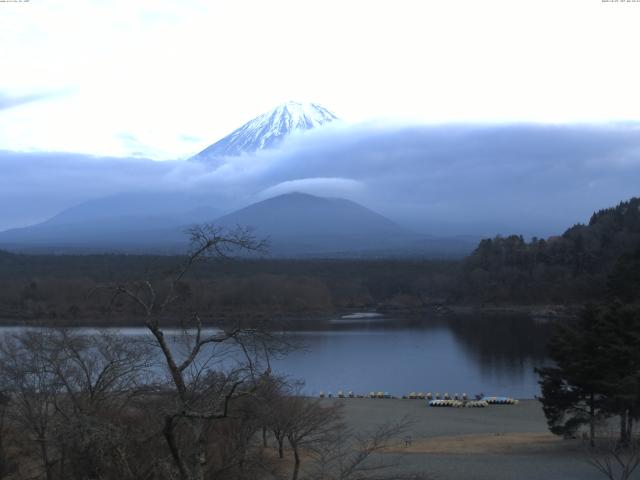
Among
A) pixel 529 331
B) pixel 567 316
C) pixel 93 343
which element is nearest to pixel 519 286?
pixel 567 316

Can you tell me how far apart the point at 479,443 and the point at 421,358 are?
1500 centimetres

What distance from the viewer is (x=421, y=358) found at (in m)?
29.3

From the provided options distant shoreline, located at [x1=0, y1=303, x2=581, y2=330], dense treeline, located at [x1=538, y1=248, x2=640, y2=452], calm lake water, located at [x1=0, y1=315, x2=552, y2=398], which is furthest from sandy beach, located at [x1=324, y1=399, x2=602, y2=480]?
→ distant shoreline, located at [x1=0, y1=303, x2=581, y2=330]

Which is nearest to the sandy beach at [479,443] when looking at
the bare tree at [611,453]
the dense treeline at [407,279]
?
the bare tree at [611,453]

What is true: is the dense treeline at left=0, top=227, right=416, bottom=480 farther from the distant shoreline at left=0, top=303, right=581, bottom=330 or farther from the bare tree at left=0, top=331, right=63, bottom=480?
the distant shoreline at left=0, top=303, right=581, bottom=330

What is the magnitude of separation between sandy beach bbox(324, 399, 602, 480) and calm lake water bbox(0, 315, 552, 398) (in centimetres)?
241

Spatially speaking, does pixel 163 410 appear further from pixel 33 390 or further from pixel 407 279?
pixel 407 279

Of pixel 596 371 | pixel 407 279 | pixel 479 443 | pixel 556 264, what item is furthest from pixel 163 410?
pixel 407 279

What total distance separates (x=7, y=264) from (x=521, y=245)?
4026 cm

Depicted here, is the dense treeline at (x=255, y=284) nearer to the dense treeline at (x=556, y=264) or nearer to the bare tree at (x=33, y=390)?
the dense treeline at (x=556, y=264)

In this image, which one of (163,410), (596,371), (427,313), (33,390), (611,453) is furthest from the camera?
(427,313)

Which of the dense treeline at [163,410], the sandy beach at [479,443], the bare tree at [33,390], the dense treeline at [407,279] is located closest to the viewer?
the dense treeline at [163,410]

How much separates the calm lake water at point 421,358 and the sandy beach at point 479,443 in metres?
2.41

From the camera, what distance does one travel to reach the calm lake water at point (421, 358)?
23.5 meters
